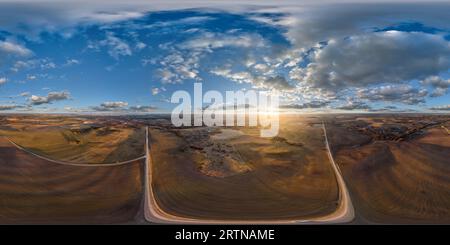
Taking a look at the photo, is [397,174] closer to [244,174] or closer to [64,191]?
[244,174]

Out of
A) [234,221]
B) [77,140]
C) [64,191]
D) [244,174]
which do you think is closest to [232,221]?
[234,221]

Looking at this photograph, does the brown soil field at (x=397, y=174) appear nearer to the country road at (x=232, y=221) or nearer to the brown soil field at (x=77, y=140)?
the country road at (x=232, y=221)

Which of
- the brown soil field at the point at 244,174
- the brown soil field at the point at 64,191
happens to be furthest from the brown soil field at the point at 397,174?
the brown soil field at the point at 64,191

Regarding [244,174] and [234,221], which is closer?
[234,221]

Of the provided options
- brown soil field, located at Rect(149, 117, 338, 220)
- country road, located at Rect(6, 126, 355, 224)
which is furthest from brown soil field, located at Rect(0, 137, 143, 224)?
brown soil field, located at Rect(149, 117, 338, 220)

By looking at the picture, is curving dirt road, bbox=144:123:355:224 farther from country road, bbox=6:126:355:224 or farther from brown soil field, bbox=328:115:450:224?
brown soil field, bbox=328:115:450:224
